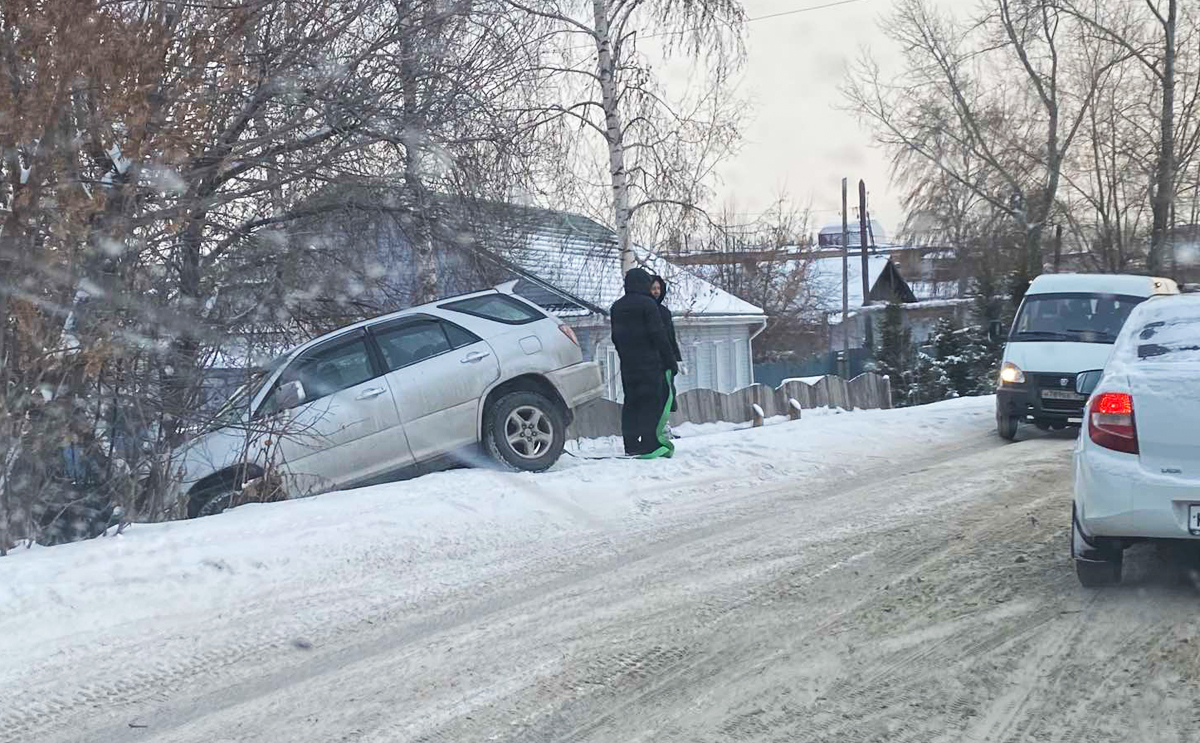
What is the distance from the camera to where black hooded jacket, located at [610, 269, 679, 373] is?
1131 cm

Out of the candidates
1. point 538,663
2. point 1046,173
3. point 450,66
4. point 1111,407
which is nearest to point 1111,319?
point 450,66

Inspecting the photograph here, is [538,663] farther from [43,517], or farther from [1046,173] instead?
[1046,173]

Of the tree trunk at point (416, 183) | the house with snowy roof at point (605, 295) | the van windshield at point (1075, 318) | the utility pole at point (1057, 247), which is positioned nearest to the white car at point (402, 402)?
the house with snowy roof at point (605, 295)

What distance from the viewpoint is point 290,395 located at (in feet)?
31.4

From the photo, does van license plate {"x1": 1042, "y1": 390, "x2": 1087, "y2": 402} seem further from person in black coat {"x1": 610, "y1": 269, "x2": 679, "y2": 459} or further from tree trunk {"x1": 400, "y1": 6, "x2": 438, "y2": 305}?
tree trunk {"x1": 400, "y1": 6, "x2": 438, "y2": 305}

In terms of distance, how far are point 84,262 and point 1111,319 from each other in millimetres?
11991

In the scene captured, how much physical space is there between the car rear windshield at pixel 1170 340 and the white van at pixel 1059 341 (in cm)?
728

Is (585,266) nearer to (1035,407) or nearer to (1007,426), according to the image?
(1007,426)

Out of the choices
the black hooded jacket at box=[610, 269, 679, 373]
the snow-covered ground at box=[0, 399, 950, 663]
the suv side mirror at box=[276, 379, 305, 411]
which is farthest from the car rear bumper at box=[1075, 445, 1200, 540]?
the suv side mirror at box=[276, 379, 305, 411]

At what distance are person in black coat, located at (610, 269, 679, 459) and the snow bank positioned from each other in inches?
19.0

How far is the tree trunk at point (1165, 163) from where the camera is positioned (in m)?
28.8

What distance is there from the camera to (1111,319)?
14.6m

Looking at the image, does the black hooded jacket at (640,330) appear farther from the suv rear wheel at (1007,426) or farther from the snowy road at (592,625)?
the suv rear wheel at (1007,426)

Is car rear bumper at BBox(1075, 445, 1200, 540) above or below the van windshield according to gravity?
below
